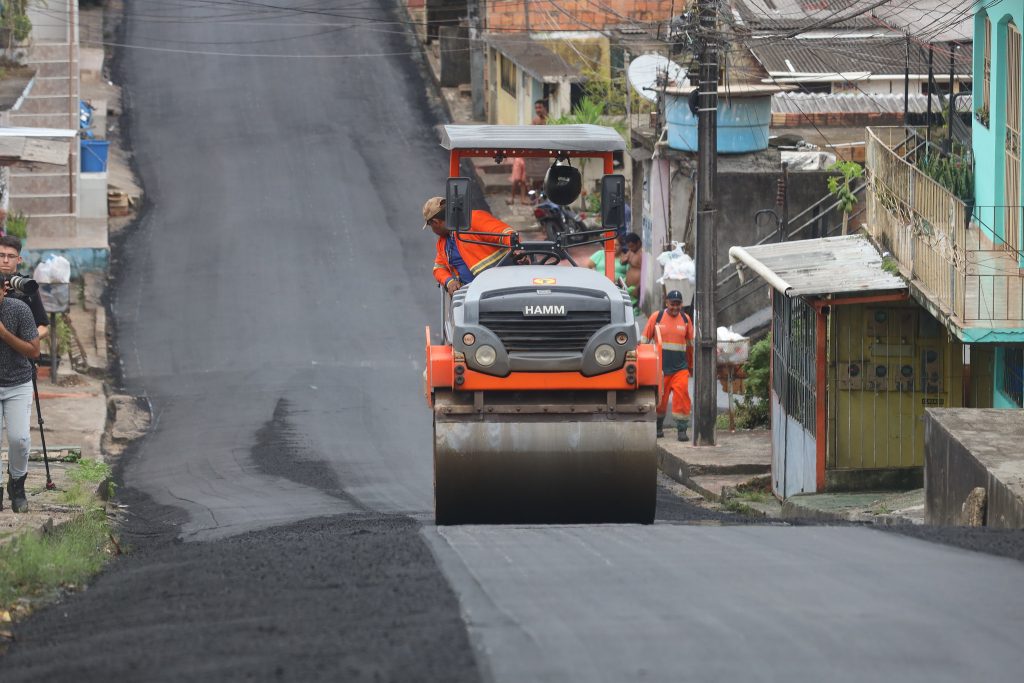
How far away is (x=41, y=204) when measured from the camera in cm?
2930

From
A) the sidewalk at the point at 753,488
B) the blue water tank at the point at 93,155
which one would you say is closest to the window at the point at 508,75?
the blue water tank at the point at 93,155

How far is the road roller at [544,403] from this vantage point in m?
10.2

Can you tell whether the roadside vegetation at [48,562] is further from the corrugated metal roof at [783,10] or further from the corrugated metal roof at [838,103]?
the corrugated metal roof at [838,103]

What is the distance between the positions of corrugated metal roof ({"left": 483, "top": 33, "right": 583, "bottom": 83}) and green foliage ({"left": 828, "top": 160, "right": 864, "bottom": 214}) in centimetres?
1092

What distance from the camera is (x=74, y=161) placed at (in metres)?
29.7

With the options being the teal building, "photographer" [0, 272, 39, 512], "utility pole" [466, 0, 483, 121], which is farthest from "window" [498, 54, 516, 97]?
"photographer" [0, 272, 39, 512]

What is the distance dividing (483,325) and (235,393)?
12.3 metres

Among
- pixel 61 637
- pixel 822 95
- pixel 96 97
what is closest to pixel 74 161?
pixel 96 97

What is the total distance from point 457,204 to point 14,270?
3186 millimetres

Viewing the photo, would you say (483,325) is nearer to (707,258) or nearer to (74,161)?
(707,258)

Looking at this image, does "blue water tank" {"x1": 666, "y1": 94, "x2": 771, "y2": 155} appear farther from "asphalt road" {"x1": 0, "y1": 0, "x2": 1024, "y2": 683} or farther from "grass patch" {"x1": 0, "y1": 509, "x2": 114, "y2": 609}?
"grass patch" {"x1": 0, "y1": 509, "x2": 114, "y2": 609}

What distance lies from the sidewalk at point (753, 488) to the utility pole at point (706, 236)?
0.51 metres

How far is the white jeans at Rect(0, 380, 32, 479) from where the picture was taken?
1084 centimetres

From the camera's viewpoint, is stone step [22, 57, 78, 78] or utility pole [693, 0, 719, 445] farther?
stone step [22, 57, 78, 78]
